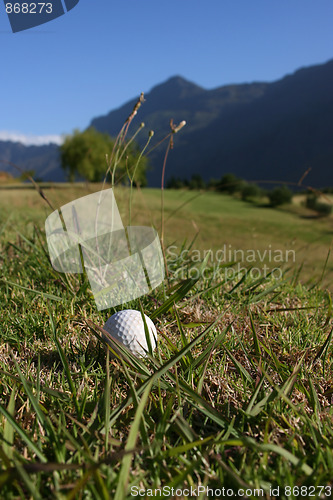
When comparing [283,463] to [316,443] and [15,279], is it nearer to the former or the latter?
[316,443]

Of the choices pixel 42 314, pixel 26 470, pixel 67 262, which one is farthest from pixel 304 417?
pixel 67 262

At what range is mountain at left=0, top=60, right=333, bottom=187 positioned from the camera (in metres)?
87.9

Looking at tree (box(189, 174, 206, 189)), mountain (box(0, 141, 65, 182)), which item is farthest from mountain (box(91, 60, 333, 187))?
mountain (box(0, 141, 65, 182))

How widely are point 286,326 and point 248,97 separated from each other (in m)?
180

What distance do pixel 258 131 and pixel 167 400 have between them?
121 m

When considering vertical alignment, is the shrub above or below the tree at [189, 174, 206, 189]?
below

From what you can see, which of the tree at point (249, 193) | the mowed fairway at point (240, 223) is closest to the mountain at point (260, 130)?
the tree at point (249, 193)

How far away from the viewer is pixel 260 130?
112 metres

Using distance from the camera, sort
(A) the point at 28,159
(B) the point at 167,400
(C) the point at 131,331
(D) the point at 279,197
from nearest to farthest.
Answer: (B) the point at 167,400 → (C) the point at 131,331 → (A) the point at 28,159 → (D) the point at 279,197

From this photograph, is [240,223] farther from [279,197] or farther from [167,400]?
[167,400]

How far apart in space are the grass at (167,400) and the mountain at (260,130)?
2643 inches

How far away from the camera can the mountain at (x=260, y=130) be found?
88125mm

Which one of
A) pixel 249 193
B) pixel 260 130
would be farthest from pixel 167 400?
pixel 260 130

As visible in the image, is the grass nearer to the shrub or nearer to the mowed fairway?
the mowed fairway
